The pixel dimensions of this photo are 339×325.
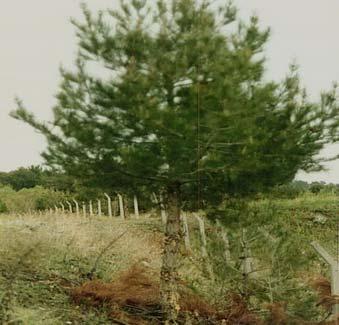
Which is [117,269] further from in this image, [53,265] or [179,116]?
[179,116]

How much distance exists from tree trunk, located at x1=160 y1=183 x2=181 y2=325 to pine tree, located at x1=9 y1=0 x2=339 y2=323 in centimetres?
2

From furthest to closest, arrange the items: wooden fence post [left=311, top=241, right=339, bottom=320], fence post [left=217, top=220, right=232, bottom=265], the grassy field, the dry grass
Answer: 1. fence post [left=217, top=220, right=232, bottom=265]
2. the grassy field
3. the dry grass
4. wooden fence post [left=311, top=241, right=339, bottom=320]

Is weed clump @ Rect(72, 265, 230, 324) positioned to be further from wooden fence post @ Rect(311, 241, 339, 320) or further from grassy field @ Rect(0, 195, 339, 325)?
wooden fence post @ Rect(311, 241, 339, 320)

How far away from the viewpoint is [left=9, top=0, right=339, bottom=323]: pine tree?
7.47m

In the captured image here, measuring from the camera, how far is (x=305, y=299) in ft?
30.5

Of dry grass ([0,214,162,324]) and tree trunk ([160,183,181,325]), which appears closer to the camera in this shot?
dry grass ([0,214,162,324])

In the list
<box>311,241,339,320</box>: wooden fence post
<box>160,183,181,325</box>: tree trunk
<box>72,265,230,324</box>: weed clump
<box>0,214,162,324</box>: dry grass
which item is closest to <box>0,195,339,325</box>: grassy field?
<box>0,214,162,324</box>: dry grass

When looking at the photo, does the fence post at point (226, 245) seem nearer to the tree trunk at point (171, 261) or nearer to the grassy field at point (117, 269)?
the grassy field at point (117, 269)

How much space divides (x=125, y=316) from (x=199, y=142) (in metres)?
2.89

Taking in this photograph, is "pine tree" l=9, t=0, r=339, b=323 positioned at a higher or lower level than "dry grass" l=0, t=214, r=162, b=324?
higher

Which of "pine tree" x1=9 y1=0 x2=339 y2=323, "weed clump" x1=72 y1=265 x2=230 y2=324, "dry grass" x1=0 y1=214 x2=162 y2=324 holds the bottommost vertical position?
"weed clump" x1=72 y1=265 x2=230 y2=324

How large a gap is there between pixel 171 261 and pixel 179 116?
8.04 feet

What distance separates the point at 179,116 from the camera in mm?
7496

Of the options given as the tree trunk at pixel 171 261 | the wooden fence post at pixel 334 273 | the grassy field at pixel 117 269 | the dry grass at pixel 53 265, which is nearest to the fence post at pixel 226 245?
the grassy field at pixel 117 269
